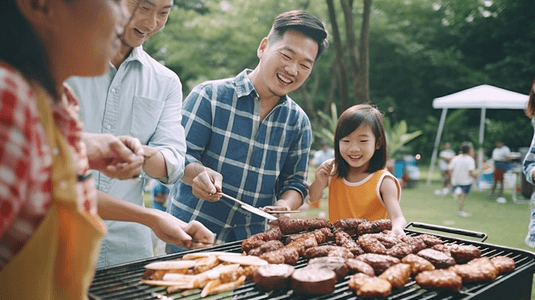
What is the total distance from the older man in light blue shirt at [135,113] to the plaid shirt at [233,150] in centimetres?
57

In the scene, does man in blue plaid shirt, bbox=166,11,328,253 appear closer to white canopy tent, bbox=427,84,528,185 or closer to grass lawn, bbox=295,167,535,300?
grass lawn, bbox=295,167,535,300

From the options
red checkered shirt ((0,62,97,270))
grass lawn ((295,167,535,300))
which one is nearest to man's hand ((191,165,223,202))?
red checkered shirt ((0,62,97,270))

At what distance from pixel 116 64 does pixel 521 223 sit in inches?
385

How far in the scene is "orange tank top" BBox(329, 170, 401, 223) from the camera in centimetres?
346

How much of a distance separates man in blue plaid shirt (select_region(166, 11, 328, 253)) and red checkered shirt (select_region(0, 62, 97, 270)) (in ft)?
6.44

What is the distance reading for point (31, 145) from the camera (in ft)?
2.96

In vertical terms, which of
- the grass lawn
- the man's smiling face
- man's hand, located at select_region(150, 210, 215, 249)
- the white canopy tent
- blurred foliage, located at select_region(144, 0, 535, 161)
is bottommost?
the grass lawn

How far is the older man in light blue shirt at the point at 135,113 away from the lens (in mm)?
2223

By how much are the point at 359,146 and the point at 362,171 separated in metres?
0.29

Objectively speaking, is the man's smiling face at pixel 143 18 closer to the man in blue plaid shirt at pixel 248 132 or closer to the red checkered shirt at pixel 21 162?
the man in blue plaid shirt at pixel 248 132

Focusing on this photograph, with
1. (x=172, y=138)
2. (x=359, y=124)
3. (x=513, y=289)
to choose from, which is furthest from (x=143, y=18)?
(x=513, y=289)

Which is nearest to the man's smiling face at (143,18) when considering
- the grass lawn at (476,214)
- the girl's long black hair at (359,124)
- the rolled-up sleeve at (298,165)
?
the rolled-up sleeve at (298,165)

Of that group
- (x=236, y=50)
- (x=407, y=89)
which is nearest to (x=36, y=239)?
(x=236, y=50)

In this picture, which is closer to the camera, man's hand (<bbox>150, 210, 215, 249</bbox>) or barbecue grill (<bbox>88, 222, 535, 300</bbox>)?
barbecue grill (<bbox>88, 222, 535, 300</bbox>)
